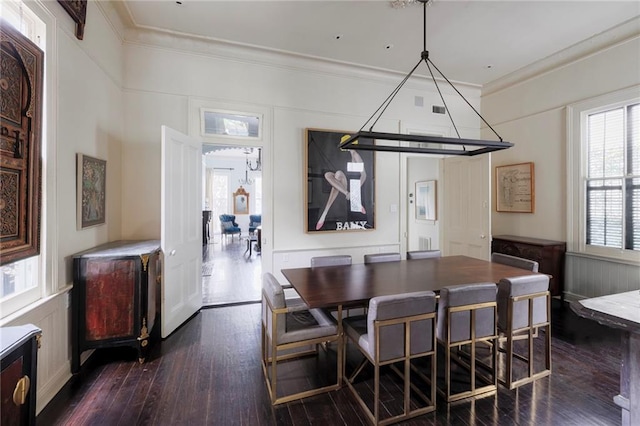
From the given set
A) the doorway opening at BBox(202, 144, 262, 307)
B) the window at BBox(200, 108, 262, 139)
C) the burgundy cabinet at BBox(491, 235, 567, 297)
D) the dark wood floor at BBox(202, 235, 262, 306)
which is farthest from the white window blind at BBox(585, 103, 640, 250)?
the doorway opening at BBox(202, 144, 262, 307)

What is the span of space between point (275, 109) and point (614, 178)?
4492 millimetres

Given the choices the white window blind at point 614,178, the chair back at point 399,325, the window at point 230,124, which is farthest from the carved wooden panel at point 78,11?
the white window blind at point 614,178

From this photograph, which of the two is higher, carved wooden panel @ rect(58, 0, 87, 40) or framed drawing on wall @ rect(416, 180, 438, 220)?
carved wooden panel @ rect(58, 0, 87, 40)

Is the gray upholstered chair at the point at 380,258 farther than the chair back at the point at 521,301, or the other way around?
the gray upholstered chair at the point at 380,258

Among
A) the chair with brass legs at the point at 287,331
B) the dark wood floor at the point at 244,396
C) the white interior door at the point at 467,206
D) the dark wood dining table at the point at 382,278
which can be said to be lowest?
the dark wood floor at the point at 244,396

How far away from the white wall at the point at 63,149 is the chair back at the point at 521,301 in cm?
333

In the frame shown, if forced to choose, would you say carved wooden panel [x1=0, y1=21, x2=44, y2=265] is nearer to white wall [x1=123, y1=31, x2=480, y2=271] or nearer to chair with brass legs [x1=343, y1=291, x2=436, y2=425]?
white wall [x1=123, y1=31, x2=480, y2=271]

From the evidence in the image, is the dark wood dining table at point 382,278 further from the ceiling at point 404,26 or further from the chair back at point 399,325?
the ceiling at point 404,26

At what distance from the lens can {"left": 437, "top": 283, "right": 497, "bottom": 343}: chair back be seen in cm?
202

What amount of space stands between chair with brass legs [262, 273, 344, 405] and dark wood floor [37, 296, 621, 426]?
8 centimetres

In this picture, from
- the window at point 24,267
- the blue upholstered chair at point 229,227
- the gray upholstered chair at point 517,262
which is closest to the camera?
the window at point 24,267

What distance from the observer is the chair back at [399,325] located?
184 centimetres

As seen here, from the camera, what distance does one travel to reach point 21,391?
4.05 feet

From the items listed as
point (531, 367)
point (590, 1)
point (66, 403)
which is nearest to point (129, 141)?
point (66, 403)
